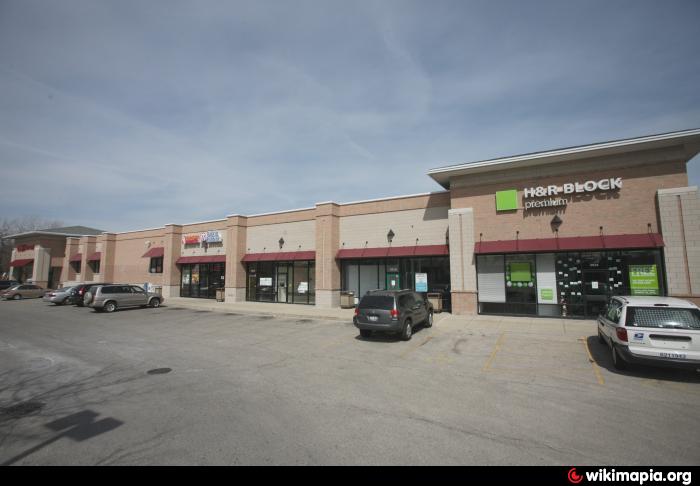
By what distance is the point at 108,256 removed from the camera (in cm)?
4059

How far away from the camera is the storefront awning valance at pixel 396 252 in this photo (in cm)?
2089

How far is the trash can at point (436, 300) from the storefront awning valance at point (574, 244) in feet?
11.4

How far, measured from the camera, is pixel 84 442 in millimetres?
5188

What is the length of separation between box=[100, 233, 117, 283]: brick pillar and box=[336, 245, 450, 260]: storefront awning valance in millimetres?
30918

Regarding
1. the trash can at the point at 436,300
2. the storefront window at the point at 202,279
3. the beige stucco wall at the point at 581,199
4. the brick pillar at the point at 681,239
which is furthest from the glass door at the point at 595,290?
the storefront window at the point at 202,279

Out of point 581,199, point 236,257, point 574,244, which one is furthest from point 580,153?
point 236,257

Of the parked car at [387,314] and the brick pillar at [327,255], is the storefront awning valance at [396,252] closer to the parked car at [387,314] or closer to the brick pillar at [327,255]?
the brick pillar at [327,255]

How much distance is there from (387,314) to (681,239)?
42.8ft

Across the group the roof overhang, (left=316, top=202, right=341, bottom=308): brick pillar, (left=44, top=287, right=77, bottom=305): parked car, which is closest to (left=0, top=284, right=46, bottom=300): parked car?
(left=44, top=287, right=77, bottom=305): parked car

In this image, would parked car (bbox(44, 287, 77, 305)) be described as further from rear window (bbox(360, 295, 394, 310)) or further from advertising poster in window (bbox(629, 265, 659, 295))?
advertising poster in window (bbox(629, 265, 659, 295))

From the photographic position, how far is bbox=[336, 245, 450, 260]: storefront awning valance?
68.5ft

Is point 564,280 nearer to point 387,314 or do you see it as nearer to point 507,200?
point 507,200
